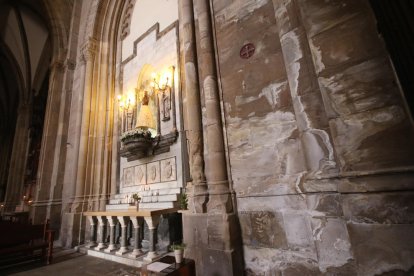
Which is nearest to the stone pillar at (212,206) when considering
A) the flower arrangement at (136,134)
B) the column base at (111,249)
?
the flower arrangement at (136,134)

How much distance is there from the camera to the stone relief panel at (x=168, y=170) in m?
4.66

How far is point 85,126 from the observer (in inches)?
252

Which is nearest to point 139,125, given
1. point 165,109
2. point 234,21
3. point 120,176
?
point 165,109

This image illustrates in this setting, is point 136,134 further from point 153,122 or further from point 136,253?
point 136,253

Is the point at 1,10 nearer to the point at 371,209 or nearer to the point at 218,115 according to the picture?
the point at 218,115

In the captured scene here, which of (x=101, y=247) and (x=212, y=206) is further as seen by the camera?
(x=101, y=247)

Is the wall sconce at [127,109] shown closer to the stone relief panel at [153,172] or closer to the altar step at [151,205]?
the stone relief panel at [153,172]

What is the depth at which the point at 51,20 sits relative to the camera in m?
8.84

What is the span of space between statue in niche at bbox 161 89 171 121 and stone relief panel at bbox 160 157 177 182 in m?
1.02

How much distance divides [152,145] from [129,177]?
128cm

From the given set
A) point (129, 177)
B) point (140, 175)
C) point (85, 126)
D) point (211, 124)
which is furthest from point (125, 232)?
point (85, 126)

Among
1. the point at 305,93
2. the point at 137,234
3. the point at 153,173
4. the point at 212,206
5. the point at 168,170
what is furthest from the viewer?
the point at 153,173

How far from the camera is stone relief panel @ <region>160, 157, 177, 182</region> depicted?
466cm

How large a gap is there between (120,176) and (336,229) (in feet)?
17.6
